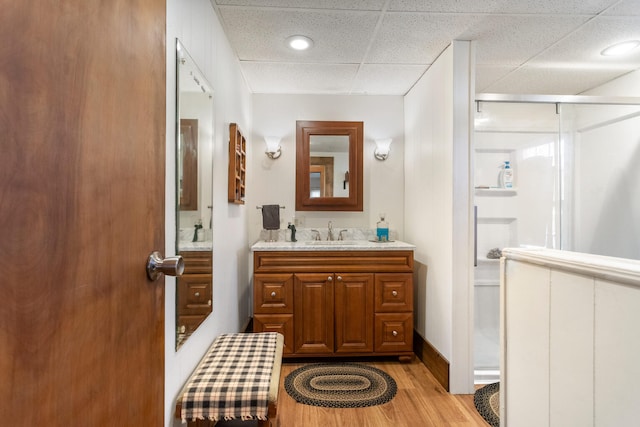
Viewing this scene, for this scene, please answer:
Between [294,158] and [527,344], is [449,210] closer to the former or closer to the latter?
[527,344]

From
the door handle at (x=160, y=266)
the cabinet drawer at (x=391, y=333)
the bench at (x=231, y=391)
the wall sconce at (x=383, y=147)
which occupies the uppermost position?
the wall sconce at (x=383, y=147)

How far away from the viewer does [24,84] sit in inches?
14.2

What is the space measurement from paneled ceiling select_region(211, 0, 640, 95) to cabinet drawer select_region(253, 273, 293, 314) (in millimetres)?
1650

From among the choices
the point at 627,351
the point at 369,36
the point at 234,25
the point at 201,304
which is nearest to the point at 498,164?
the point at 369,36

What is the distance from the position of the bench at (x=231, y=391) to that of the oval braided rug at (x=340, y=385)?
0.66m

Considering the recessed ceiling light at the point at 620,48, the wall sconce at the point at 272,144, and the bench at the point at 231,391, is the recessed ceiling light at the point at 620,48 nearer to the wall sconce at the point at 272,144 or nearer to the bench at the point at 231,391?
the wall sconce at the point at 272,144

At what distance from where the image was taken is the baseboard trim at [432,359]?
6.70 feet

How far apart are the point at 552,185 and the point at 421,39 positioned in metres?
1.56

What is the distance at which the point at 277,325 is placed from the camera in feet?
7.56

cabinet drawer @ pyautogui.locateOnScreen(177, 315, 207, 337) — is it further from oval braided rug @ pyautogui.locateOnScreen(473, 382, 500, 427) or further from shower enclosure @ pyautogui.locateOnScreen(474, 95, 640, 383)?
shower enclosure @ pyautogui.locateOnScreen(474, 95, 640, 383)

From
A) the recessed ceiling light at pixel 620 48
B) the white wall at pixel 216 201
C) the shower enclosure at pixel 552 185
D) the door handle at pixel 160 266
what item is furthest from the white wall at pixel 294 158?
the door handle at pixel 160 266

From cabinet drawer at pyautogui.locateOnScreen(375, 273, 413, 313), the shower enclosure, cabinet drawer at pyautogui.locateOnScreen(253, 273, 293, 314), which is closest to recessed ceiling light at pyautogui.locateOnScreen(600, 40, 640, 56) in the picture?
the shower enclosure

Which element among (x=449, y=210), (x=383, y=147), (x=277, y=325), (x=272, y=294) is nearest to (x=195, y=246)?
(x=272, y=294)

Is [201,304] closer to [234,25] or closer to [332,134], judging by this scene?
[234,25]
